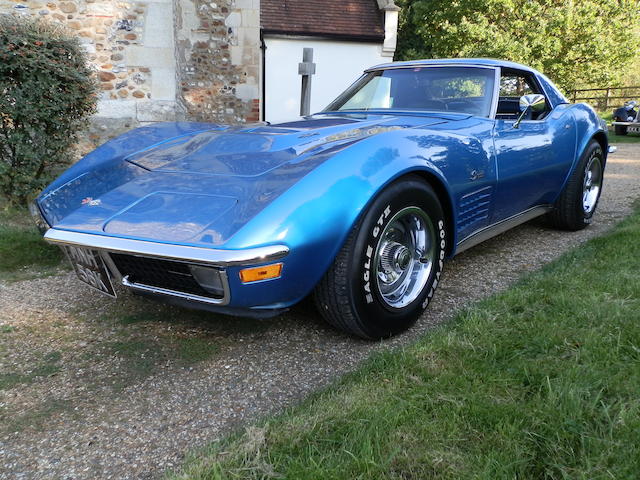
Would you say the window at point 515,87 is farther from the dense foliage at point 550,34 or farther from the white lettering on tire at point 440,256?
the dense foliage at point 550,34

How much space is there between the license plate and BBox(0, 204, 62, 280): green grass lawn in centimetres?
137

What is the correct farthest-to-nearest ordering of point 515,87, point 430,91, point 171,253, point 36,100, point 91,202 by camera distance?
point 36,100 < point 515,87 < point 430,91 < point 91,202 < point 171,253

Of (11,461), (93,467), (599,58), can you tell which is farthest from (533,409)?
(599,58)

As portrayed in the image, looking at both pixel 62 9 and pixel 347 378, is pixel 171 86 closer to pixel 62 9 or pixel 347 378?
pixel 62 9

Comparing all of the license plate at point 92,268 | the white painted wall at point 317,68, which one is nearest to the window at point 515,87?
the license plate at point 92,268

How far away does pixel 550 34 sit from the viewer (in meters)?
17.1

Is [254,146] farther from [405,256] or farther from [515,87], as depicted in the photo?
[515,87]

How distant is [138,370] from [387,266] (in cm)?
117

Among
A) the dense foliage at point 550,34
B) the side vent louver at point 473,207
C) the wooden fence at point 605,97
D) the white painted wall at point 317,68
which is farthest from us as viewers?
the wooden fence at point 605,97

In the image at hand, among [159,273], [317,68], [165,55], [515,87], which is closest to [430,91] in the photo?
[515,87]

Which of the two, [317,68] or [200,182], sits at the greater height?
[317,68]

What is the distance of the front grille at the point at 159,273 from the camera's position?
79.5 inches

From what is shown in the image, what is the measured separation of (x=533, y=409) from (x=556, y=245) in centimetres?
259

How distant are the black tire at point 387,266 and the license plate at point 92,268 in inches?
34.7
